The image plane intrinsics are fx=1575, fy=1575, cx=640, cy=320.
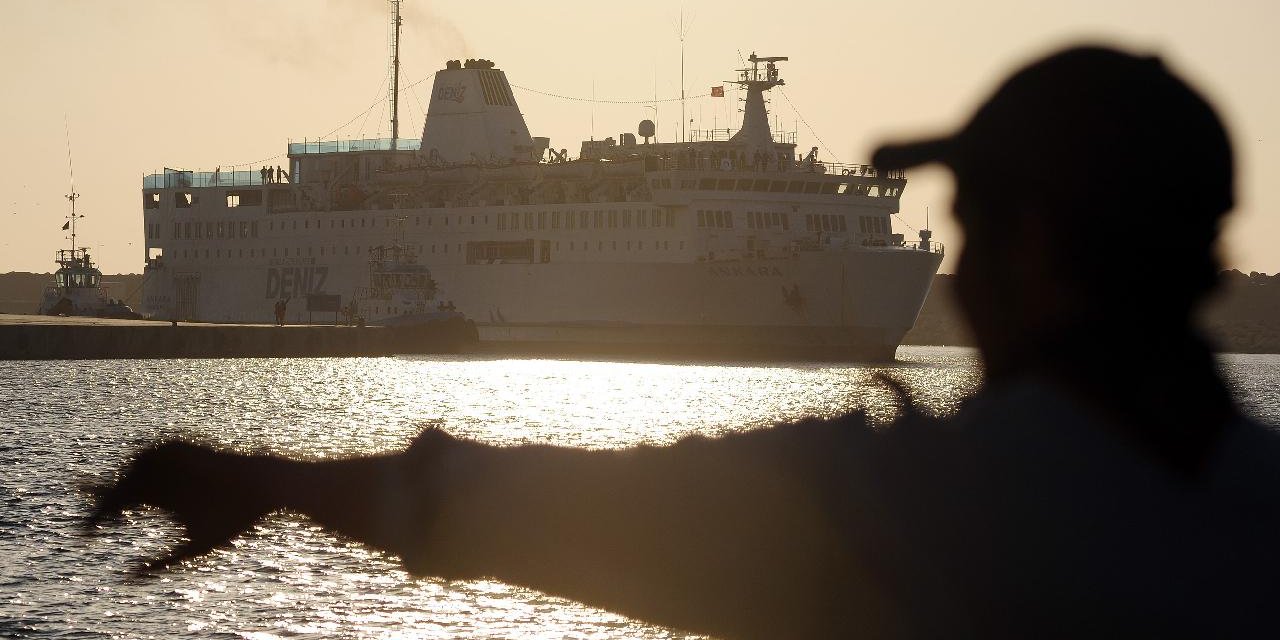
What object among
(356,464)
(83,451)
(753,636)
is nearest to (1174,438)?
(356,464)

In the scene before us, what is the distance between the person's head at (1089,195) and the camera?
98.4 inches

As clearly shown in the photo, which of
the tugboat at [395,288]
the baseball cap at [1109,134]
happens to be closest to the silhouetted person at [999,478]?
the baseball cap at [1109,134]

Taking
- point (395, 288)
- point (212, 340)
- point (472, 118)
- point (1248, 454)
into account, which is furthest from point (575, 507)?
point (472, 118)

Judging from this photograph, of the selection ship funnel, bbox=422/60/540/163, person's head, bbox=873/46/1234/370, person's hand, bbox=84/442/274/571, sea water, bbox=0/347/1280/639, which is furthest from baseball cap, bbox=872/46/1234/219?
ship funnel, bbox=422/60/540/163

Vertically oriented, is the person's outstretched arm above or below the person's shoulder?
below

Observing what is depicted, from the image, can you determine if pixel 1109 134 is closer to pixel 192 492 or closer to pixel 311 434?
pixel 192 492

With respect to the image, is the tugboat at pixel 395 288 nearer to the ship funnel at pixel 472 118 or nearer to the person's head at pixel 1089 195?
the ship funnel at pixel 472 118

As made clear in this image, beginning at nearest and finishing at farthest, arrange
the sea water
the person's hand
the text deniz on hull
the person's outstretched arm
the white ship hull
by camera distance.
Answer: the person's hand → the person's outstretched arm → the sea water → the white ship hull → the text deniz on hull

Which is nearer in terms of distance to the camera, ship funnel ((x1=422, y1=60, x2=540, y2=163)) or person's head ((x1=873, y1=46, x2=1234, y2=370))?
person's head ((x1=873, y1=46, x2=1234, y2=370))

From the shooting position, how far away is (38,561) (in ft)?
43.0

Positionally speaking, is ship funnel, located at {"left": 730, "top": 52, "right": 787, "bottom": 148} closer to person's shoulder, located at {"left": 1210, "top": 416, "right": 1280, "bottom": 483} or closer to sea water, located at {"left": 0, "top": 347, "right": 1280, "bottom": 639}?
sea water, located at {"left": 0, "top": 347, "right": 1280, "bottom": 639}

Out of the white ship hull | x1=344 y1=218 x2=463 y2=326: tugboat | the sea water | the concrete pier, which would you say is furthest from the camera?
x1=344 y1=218 x2=463 y2=326: tugboat

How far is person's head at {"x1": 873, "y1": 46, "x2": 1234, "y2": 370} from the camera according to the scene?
2.50 meters

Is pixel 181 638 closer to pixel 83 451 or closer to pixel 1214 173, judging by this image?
pixel 1214 173
